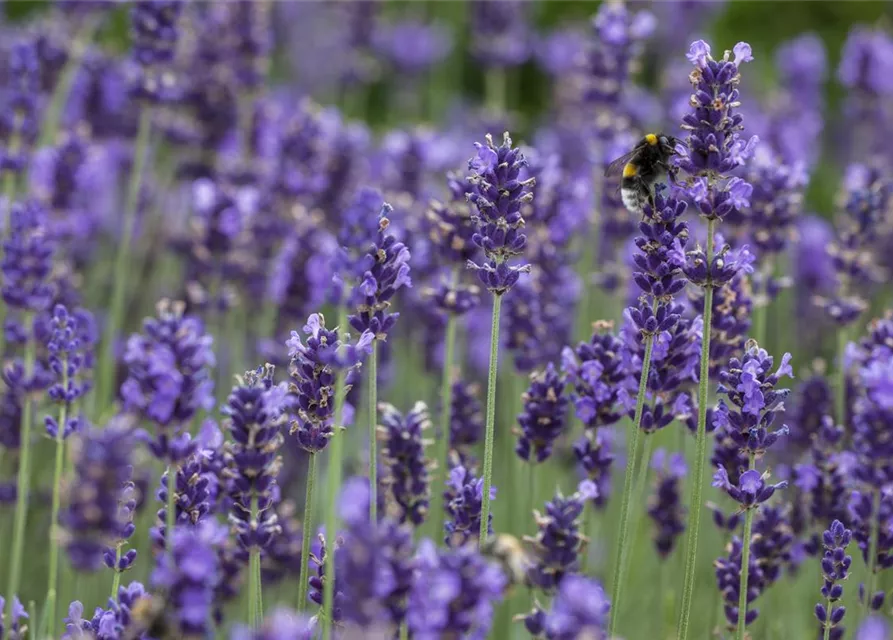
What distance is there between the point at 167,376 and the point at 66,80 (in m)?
3.41

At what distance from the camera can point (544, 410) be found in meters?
3.15

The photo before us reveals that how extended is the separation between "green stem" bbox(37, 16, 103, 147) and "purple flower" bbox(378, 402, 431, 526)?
3.07 meters

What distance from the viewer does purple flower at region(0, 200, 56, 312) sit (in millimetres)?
3658

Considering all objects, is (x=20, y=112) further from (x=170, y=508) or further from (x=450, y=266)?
(x=170, y=508)

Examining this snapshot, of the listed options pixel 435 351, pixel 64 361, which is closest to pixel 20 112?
pixel 435 351

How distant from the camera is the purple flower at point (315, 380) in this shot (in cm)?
259

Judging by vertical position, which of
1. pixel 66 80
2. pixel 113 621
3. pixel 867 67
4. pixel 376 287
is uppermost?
pixel 867 67

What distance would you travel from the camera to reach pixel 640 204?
3119mm

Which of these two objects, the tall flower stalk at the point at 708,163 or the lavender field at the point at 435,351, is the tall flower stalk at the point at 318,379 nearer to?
the lavender field at the point at 435,351

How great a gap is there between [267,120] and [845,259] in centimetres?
300

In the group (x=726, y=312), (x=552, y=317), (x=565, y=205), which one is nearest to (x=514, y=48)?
(x=565, y=205)

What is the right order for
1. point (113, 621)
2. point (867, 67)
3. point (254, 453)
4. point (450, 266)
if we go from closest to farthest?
1. point (113, 621)
2. point (254, 453)
3. point (450, 266)
4. point (867, 67)

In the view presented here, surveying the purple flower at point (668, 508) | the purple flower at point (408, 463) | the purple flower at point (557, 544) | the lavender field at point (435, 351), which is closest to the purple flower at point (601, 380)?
the lavender field at point (435, 351)

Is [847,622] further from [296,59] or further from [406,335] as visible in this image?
[296,59]
